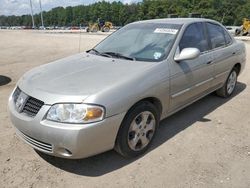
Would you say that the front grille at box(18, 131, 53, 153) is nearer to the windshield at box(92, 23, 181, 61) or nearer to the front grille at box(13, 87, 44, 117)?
the front grille at box(13, 87, 44, 117)

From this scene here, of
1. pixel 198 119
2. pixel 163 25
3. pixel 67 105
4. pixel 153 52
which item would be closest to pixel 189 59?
pixel 153 52

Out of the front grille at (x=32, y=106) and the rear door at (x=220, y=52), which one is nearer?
the front grille at (x=32, y=106)

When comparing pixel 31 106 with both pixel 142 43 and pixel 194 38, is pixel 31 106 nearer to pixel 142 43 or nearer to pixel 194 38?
pixel 142 43

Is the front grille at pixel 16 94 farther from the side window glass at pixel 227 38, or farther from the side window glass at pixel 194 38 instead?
the side window glass at pixel 227 38

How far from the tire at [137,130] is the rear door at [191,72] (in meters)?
0.50

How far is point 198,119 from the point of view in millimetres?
4891

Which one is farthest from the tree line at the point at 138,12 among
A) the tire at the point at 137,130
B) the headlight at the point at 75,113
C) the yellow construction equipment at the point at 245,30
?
the headlight at the point at 75,113

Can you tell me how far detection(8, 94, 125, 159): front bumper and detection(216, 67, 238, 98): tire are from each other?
10.5ft

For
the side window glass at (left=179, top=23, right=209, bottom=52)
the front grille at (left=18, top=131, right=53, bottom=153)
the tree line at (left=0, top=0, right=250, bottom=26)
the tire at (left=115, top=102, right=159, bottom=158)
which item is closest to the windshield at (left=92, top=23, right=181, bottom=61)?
the side window glass at (left=179, top=23, right=209, bottom=52)

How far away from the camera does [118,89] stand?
10.8 ft

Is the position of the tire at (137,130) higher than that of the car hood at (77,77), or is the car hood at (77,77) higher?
the car hood at (77,77)

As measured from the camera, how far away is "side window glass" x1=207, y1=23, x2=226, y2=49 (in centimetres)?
516

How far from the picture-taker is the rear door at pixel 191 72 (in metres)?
4.12

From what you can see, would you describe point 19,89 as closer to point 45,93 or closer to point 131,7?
point 45,93
